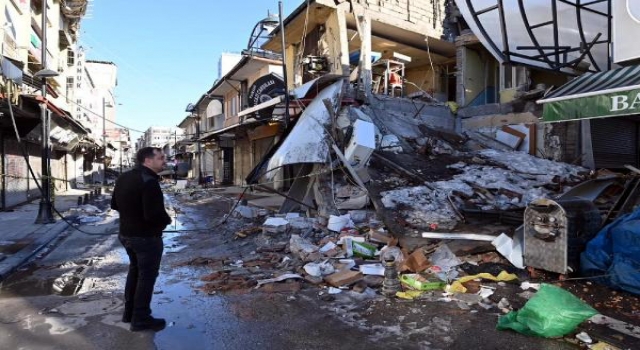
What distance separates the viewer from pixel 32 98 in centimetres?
1198

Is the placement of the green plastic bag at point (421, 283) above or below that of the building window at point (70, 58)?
below

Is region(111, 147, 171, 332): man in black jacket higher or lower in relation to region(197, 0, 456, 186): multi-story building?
lower

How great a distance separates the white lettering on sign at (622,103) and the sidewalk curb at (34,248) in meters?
8.43

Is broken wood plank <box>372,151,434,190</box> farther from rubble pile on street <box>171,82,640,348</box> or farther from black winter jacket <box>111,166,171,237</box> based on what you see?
black winter jacket <box>111,166,171,237</box>

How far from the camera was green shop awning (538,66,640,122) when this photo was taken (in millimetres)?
5094

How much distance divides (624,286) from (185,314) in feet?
15.8

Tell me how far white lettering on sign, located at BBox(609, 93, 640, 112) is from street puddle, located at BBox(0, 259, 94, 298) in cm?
703

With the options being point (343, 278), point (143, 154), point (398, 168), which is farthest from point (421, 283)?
point (398, 168)

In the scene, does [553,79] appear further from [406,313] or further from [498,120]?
[406,313]

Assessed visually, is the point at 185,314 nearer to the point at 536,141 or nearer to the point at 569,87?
the point at 569,87

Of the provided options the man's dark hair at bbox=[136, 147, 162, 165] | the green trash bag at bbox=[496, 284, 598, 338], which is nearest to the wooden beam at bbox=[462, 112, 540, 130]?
the green trash bag at bbox=[496, 284, 598, 338]

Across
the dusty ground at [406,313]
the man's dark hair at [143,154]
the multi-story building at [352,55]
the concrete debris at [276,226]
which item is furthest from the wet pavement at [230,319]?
the multi-story building at [352,55]

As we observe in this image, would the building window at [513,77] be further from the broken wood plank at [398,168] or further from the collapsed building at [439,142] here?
the broken wood plank at [398,168]

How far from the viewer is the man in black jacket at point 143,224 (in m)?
4.17
